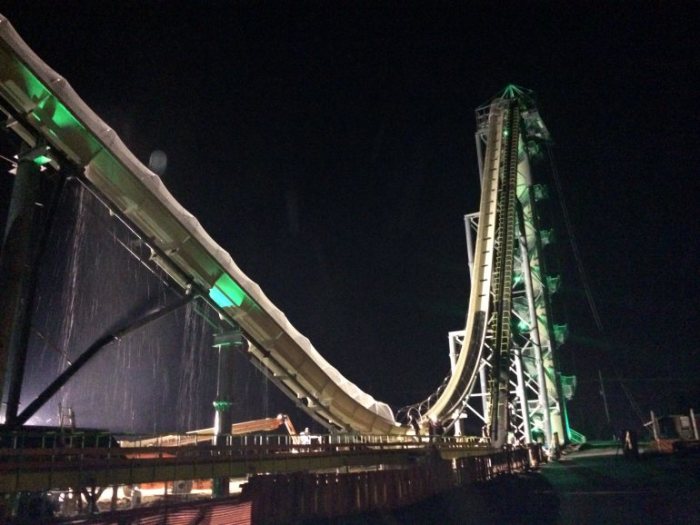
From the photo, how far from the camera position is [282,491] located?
30.4 feet

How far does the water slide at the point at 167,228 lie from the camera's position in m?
11.5

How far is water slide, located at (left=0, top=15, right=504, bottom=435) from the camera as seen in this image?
1155cm

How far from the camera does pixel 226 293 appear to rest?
1590 centimetres

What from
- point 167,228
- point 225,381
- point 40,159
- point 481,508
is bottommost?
point 481,508

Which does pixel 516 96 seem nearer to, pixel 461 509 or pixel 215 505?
pixel 461 509

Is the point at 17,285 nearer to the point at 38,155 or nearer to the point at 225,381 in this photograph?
the point at 38,155

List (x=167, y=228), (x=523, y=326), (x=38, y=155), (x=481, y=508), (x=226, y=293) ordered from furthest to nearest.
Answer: (x=523, y=326) → (x=226, y=293) → (x=167, y=228) → (x=38, y=155) → (x=481, y=508)

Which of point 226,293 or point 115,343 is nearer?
point 226,293

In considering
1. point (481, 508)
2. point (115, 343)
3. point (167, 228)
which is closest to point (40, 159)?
point (167, 228)

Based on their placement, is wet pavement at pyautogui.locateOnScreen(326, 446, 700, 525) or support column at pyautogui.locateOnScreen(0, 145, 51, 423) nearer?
wet pavement at pyautogui.locateOnScreen(326, 446, 700, 525)

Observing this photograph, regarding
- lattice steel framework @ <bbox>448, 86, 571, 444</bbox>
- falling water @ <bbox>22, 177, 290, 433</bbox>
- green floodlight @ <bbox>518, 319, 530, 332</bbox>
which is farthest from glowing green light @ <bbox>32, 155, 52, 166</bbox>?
green floodlight @ <bbox>518, 319, 530, 332</bbox>

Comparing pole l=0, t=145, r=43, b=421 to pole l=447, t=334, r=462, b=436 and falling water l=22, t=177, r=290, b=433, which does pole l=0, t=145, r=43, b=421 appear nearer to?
falling water l=22, t=177, r=290, b=433

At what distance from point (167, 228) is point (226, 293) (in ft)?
8.89

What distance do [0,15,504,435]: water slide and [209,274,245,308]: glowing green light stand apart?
29 mm
